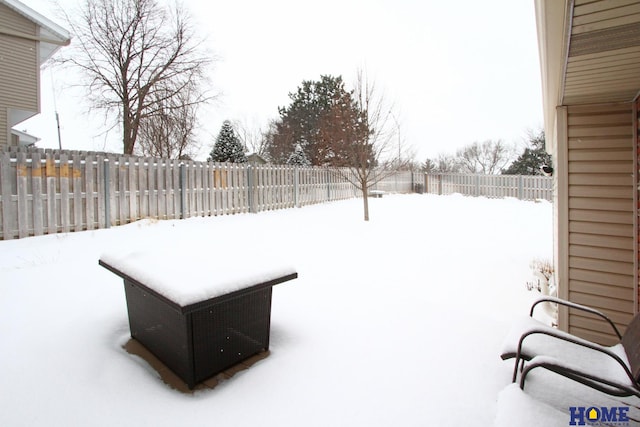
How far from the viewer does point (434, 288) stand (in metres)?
4.59

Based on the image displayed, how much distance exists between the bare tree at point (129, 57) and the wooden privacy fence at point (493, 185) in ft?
50.0

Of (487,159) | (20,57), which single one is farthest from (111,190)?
(487,159)

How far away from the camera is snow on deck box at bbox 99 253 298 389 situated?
219 cm

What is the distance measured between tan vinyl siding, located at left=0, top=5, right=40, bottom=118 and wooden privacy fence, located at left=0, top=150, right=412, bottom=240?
7430 millimetres

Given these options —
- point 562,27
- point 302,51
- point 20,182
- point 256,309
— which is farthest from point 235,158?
point 302,51

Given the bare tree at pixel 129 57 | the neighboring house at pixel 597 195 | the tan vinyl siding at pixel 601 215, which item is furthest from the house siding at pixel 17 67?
the tan vinyl siding at pixel 601 215

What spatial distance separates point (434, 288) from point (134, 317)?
11.8ft

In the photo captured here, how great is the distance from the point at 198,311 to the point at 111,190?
6.10 m

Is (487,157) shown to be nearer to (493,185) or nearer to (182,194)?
(493,185)

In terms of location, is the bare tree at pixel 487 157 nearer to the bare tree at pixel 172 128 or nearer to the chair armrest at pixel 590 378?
the bare tree at pixel 172 128

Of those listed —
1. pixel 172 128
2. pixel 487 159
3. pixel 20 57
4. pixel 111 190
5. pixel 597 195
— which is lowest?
pixel 597 195

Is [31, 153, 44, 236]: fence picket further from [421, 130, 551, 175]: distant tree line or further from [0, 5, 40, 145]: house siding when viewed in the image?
[421, 130, 551, 175]: distant tree line

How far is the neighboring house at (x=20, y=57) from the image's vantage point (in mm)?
10867

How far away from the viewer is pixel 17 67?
1120 centimetres
